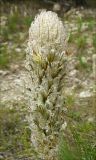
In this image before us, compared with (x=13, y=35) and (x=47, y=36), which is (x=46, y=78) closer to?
(x=47, y=36)

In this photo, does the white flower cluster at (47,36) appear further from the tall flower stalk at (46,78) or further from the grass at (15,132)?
the grass at (15,132)

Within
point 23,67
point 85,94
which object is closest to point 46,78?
point 85,94

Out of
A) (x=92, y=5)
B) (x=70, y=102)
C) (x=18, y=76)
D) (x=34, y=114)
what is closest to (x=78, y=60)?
(x=18, y=76)

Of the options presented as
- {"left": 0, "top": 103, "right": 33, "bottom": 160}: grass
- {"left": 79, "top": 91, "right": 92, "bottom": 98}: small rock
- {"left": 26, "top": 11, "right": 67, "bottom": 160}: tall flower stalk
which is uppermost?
{"left": 26, "top": 11, "right": 67, "bottom": 160}: tall flower stalk

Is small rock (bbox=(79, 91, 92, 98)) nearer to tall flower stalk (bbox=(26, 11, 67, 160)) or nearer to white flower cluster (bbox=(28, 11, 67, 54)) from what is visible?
tall flower stalk (bbox=(26, 11, 67, 160))

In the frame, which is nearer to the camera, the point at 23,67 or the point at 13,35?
the point at 23,67

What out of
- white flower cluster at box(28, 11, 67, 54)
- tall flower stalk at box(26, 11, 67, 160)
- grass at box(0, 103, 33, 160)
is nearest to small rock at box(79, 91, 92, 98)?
grass at box(0, 103, 33, 160)

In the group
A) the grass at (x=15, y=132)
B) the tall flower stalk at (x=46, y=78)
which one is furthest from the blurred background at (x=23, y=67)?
the tall flower stalk at (x=46, y=78)

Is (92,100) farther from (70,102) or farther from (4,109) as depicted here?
(4,109)
